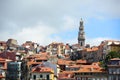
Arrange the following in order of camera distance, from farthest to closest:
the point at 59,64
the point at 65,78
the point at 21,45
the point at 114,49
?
the point at 21,45 → the point at 114,49 → the point at 59,64 → the point at 65,78

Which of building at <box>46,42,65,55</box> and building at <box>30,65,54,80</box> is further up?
building at <box>46,42,65,55</box>

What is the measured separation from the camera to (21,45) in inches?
6703

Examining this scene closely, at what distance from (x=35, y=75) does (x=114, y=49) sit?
3503 centimetres

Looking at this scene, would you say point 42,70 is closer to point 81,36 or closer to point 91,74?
point 91,74

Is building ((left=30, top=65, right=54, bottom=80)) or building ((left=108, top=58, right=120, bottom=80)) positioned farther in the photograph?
building ((left=30, top=65, right=54, bottom=80))

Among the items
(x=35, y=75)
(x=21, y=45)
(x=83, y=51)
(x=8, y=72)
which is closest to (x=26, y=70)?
(x=8, y=72)

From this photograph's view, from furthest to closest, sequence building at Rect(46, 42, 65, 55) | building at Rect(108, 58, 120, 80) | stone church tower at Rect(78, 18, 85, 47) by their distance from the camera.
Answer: stone church tower at Rect(78, 18, 85, 47), building at Rect(46, 42, 65, 55), building at Rect(108, 58, 120, 80)

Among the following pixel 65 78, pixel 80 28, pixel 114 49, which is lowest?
pixel 65 78

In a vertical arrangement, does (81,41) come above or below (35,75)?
above

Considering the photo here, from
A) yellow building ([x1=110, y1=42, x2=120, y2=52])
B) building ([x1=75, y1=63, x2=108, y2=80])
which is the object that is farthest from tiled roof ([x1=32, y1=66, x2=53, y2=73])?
yellow building ([x1=110, y1=42, x2=120, y2=52])

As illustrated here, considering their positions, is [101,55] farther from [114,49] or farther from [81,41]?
[81,41]

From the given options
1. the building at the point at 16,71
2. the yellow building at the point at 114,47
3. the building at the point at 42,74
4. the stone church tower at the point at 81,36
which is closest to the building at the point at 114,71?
the building at the point at 42,74

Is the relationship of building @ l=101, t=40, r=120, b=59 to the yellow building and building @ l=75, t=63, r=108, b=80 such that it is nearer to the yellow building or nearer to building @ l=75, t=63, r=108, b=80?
the yellow building

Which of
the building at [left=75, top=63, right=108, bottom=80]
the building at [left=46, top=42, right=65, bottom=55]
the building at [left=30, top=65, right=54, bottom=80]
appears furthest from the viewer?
the building at [left=46, top=42, right=65, bottom=55]
